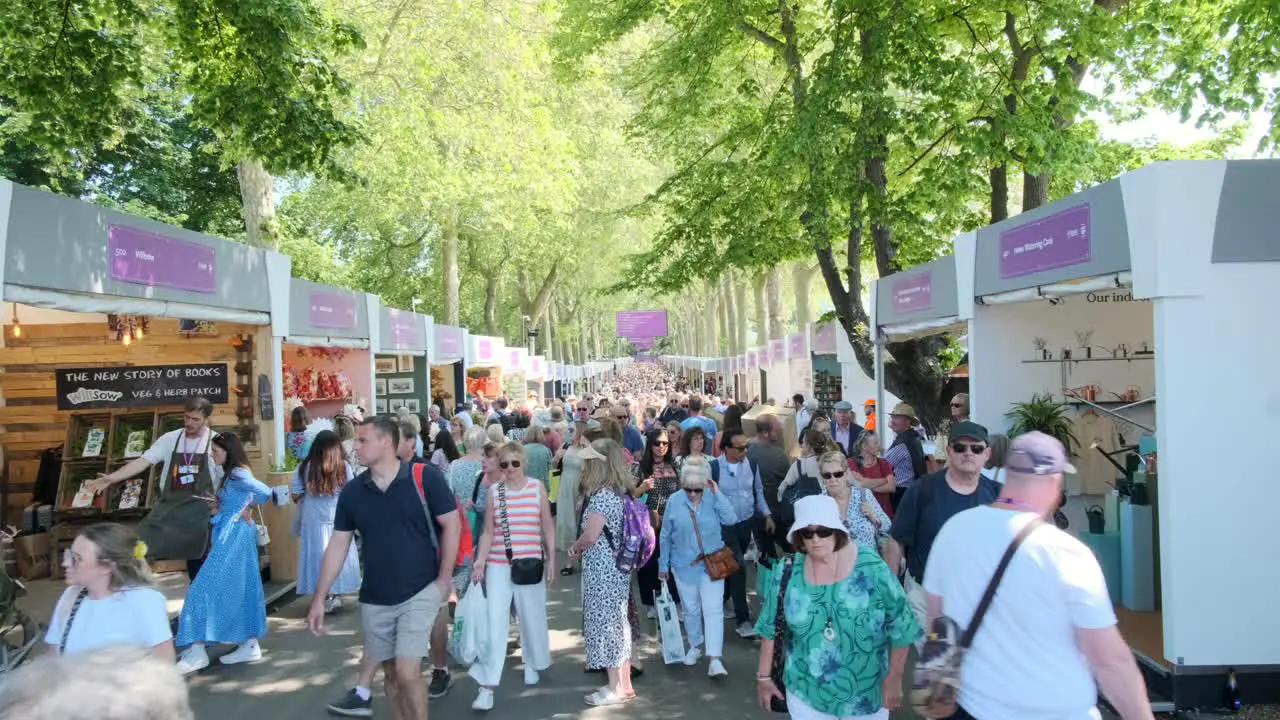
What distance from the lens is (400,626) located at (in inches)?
195

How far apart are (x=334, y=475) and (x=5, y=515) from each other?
5.58m

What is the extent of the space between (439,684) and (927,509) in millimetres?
3428

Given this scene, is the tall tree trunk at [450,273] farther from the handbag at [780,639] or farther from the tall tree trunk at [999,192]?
the handbag at [780,639]

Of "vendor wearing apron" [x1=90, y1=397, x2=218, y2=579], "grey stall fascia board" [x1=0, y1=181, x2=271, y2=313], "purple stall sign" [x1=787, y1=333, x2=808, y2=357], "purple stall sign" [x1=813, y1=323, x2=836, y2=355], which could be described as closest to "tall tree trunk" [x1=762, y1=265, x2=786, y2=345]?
"purple stall sign" [x1=787, y1=333, x2=808, y2=357]

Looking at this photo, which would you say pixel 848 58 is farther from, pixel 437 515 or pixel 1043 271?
pixel 437 515

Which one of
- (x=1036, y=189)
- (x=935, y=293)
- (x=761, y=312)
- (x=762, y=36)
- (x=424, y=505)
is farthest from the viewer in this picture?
(x=761, y=312)

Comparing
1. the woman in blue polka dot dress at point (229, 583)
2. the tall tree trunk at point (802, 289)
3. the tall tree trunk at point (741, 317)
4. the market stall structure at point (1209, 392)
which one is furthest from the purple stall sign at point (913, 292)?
the tall tree trunk at point (741, 317)

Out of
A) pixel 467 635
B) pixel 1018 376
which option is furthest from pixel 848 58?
pixel 467 635

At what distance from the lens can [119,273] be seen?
771cm

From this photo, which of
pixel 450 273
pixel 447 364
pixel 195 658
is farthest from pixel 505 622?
pixel 450 273

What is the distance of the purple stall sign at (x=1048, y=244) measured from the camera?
655 centimetres

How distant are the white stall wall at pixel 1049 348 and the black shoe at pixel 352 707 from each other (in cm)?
567

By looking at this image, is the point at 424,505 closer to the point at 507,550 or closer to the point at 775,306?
the point at 507,550

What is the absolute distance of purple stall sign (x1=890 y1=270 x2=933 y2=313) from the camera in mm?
9891
